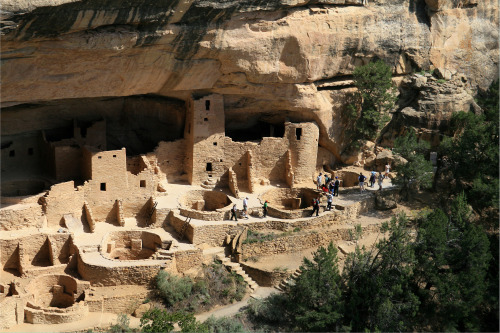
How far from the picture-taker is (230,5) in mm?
28078

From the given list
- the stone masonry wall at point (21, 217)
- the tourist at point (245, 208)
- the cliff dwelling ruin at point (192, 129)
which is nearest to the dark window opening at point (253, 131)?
the cliff dwelling ruin at point (192, 129)

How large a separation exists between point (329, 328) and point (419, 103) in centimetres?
1204

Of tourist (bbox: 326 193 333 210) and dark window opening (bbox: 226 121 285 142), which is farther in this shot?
dark window opening (bbox: 226 121 285 142)

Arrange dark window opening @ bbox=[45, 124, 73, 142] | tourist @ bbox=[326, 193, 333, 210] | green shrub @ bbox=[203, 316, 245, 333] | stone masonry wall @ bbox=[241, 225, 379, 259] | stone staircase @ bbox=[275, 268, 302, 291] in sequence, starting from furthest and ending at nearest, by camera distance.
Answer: dark window opening @ bbox=[45, 124, 73, 142], tourist @ bbox=[326, 193, 333, 210], stone masonry wall @ bbox=[241, 225, 379, 259], stone staircase @ bbox=[275, 268, 302, 291], green shrub @ bbox=[203, 316, 245, 333]

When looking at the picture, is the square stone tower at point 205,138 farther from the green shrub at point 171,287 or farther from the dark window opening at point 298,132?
the green shrub at point 171,287

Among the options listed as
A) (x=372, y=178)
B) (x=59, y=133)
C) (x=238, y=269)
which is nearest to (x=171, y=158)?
(x=59, y=133)

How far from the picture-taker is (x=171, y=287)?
89.0 ft

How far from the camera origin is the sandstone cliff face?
25.8m

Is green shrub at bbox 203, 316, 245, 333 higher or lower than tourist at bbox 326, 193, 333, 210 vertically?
lower

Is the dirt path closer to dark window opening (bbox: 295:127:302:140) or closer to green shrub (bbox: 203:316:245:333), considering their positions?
green shrub (bbox: 203:316:245:333)

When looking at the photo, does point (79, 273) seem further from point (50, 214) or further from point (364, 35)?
point (364, 35)

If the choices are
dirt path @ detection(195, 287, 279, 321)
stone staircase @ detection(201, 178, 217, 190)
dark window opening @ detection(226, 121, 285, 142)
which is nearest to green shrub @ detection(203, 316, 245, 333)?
dirt path @ detection(195, 287, 279, 321)

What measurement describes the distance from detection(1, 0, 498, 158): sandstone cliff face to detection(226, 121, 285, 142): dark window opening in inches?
11.6

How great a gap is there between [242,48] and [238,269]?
27.0 ft
